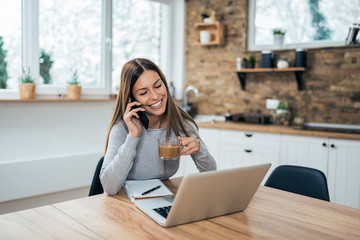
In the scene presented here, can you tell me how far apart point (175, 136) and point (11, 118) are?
1710 millimetres

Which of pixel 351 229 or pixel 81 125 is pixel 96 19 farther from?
pixel 351 229

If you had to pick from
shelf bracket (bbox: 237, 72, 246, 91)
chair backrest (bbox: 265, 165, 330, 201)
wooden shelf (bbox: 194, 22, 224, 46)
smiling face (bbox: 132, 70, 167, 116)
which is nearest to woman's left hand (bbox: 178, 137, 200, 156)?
smiling face (bbox: 132, 70, 167, 116)

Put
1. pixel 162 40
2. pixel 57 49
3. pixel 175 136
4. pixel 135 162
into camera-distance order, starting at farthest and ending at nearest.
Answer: pixel 162 40
pixel 57 49
pixel 175 136
pixel 135 162

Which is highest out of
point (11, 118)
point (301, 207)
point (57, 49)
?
point (57, 49)

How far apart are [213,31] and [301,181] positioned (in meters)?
2.70

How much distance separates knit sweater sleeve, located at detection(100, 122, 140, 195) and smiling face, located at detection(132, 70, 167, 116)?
21cm

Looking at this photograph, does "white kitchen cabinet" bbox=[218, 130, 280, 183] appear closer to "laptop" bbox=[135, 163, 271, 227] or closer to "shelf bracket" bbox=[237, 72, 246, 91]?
"shelf bracket" bbox=[237, 72, 246, 91]

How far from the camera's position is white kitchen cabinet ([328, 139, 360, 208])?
274cm

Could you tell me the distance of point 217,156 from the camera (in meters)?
3.53

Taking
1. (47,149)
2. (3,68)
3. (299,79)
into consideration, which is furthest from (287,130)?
(3,68)

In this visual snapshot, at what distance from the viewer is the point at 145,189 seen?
149 cm

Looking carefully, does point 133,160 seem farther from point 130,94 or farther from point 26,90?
point 26,90

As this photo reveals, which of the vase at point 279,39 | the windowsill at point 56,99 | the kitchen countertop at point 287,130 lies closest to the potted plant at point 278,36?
the vase at point 279,39

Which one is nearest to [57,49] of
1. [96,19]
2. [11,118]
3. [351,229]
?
[96,19]
